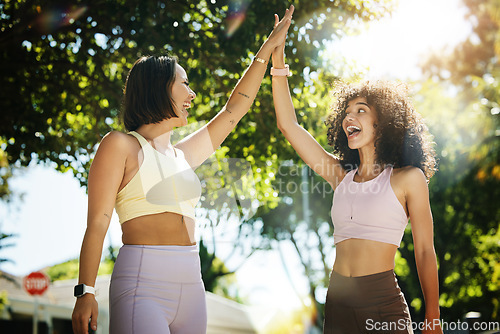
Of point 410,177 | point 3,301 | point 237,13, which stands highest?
point 3,301

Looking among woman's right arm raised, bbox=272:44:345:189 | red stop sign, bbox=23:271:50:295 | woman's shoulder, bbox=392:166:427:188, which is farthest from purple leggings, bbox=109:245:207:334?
red stop sign, bbox=23:271:50:295

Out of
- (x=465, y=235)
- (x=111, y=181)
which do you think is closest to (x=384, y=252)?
(x=111, y=181)

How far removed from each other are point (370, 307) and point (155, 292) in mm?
1254

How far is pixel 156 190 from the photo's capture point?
9.35 feet

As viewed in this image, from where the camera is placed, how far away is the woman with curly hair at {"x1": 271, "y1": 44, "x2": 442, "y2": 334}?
3.11 metres

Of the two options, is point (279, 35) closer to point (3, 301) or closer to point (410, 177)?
point (410, 177)

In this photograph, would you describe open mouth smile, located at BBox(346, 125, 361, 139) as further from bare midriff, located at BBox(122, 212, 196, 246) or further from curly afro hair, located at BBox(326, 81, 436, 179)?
bare midriff, located at BBox(122, 212, 196, 246)

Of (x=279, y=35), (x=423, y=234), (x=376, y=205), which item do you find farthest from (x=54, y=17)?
(x=423, y=234)

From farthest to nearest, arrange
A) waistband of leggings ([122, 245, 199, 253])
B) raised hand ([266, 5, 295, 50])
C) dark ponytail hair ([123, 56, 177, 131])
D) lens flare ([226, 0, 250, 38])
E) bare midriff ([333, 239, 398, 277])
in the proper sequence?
1. lens flare ([226, 0, 250, 38])
2. raised hand ([266, 5, 295, 50])
3. bare midriff ([333, 239, 398, 277])
4. dark ponytail hair ([123, 56, 177, 131])
5. waistband of leggings ([122, 245, 199, 253])

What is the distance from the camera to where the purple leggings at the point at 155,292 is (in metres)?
2.65

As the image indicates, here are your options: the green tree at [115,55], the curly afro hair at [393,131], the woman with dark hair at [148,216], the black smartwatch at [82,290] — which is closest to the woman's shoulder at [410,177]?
the curly afro hair at [393,131]

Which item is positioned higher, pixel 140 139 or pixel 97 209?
pixel 140 139

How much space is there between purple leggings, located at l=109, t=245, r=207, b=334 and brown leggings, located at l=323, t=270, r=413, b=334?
854 mm

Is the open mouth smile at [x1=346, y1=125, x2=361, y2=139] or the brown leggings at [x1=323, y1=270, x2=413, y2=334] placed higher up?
the open mouth smile at [x1=346, y1=125, x2=361, y2=139]
